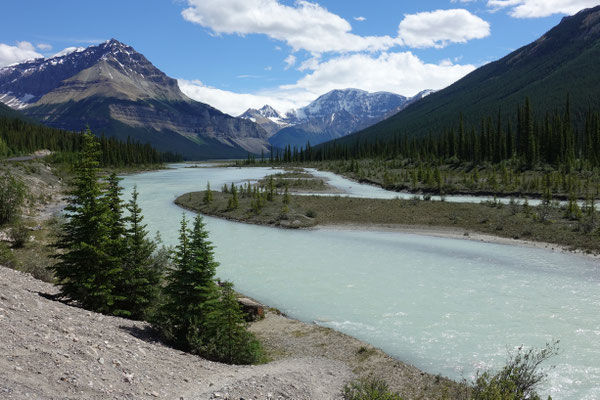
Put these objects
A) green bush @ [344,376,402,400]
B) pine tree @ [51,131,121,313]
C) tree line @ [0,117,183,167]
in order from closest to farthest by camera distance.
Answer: green bush @ [344,376,402,400], pine tree @ [51,131,121,313], tree line @ [0,117,183,167]

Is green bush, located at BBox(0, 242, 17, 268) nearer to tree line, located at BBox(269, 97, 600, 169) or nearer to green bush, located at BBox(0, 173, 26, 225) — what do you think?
green bush, located at BBox(0, 173, 26, 225)

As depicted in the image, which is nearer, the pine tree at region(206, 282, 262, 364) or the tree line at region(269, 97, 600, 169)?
the pine tree at region(206, 282, 262, 364)

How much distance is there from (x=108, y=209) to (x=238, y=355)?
7725 mm

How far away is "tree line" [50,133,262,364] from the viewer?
38.9 ft

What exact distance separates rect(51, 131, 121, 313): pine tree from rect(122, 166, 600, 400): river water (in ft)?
26.8

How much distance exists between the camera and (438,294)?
65.9ft

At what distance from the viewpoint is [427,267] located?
2538cm

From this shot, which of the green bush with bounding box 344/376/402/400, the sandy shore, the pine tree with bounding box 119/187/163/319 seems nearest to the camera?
the green bush with bounding box 344/376/402/400

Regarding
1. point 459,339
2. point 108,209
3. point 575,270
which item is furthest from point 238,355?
point 575,270

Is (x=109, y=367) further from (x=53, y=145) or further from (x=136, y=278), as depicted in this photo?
(x=53, y=145)

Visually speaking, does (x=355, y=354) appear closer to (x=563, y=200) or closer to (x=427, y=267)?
(x=427, y=267)

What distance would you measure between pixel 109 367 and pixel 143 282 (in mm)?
6609

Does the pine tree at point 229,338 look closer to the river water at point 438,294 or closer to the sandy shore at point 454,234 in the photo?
the river water at point 438,294

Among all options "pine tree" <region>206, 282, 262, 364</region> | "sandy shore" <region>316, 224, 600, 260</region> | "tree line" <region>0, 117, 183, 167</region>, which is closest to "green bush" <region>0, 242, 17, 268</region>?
"pine tree" <region>206, 282, 262, 364</region>
